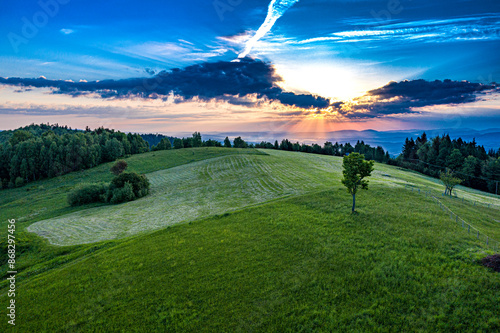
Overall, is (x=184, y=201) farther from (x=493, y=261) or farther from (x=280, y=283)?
(x=493, y=261)

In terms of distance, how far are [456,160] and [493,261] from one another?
12569 centimetres

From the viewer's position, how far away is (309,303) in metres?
15.6

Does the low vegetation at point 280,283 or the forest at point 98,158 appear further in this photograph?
the forest at point 98,158

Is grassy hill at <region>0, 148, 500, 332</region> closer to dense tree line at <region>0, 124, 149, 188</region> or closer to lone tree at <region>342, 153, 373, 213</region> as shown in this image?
lone tree at <region>342, 153, 373, 213</region>

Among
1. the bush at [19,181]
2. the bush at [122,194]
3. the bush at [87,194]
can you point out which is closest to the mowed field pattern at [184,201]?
the bush at [122,194]

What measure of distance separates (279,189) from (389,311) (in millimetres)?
38297

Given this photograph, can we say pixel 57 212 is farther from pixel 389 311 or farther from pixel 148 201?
pixel 389 311

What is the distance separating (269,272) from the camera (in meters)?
19.2

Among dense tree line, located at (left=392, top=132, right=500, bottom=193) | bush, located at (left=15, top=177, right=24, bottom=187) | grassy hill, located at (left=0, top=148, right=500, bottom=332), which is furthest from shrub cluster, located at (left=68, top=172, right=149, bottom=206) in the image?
dense tree line, located at (left=392, top=132, right=500, bottom=193)

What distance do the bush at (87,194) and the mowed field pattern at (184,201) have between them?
8134 mm

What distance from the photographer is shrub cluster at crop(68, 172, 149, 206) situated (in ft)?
185

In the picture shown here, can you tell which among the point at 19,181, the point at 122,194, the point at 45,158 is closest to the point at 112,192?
the point at 122,194

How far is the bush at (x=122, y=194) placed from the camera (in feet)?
186

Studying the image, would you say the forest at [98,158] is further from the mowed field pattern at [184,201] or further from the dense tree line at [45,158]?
the mowed field pattern at [184,201]
